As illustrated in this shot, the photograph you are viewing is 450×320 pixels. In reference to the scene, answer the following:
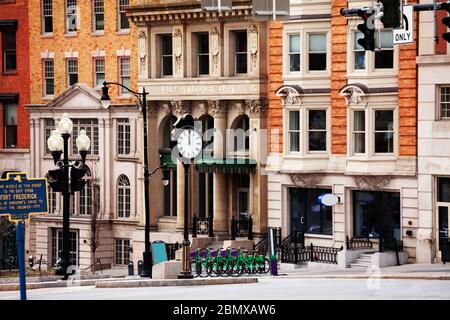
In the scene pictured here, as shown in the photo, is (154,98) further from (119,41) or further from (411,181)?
(411,181)

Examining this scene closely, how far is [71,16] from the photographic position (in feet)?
244

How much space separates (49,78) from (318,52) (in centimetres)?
Result: 1868

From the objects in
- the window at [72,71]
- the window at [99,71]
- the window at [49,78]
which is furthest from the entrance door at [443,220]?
the window at [49,78]

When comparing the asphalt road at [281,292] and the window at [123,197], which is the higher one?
the window at [123,197]

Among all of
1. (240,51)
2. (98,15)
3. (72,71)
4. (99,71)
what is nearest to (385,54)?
(240,51)

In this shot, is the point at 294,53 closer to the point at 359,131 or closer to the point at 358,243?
the point at 359,131

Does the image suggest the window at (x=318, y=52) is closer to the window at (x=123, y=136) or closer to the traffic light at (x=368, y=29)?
the window at (x=123, y=136)


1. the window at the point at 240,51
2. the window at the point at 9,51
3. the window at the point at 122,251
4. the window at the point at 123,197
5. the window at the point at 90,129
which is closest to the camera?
the window at the point at 240,51

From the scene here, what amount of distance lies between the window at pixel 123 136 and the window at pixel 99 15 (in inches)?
188

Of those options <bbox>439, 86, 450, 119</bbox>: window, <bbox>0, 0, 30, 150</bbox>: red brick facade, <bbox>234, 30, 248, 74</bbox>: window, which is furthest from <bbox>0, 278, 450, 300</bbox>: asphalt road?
<bbox>0, 0, 30, 150</bbox>: red brick facade

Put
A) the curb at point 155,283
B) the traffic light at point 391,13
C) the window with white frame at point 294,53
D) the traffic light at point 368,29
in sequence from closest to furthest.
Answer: the traffic light at point 391,13 → the traffic light at point 368,29 → the curb at point 155,283 → the window with white frame at point 294,53

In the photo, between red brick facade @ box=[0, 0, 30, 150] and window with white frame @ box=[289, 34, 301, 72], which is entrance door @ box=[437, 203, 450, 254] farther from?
red brick facade @ box=[0, 0, 30, 150]

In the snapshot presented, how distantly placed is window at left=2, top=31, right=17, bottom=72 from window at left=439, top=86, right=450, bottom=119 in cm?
2816

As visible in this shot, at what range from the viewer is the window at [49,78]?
75.8 m
